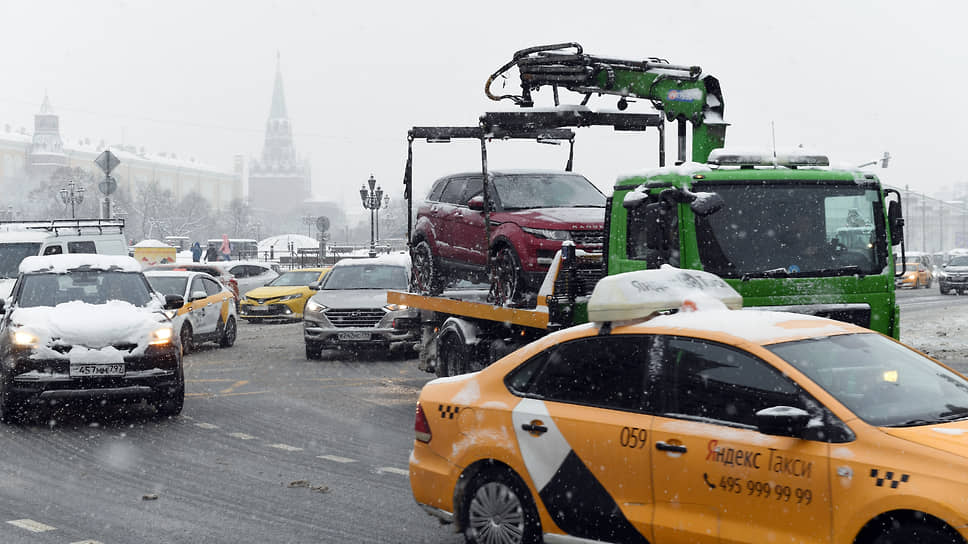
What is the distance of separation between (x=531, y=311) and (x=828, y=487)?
A: 634 centimetres

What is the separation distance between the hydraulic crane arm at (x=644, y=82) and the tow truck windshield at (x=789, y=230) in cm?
244

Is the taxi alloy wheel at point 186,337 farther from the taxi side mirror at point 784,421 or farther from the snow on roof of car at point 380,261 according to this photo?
the taxi side mirror at point 784,421

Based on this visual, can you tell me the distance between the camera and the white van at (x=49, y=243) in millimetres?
19922

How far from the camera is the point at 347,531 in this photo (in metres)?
7.27

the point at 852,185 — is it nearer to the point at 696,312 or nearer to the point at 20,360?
the point at 696,312

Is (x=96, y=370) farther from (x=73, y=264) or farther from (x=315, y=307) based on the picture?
(x=315, y=307)

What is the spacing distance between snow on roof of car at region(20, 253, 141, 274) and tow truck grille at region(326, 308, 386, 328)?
17.3ft

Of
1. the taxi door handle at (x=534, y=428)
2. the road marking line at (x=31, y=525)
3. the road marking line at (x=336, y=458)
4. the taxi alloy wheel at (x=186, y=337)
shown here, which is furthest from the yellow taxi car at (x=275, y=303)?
the taxi door handle at (x=534, y=428)

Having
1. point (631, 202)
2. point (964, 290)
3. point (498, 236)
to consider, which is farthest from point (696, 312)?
point (964, 290)

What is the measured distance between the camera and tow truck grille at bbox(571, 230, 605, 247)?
11.6 metres

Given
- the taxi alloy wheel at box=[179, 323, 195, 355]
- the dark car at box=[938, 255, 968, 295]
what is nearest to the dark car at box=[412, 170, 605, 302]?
the taxi alloy wheel at box=[179, 323, 195, 355]

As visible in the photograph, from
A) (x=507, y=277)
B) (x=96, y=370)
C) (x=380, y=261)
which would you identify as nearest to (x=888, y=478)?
(x=507, y=277)

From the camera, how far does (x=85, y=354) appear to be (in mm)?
11734

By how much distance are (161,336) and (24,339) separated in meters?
1.31
